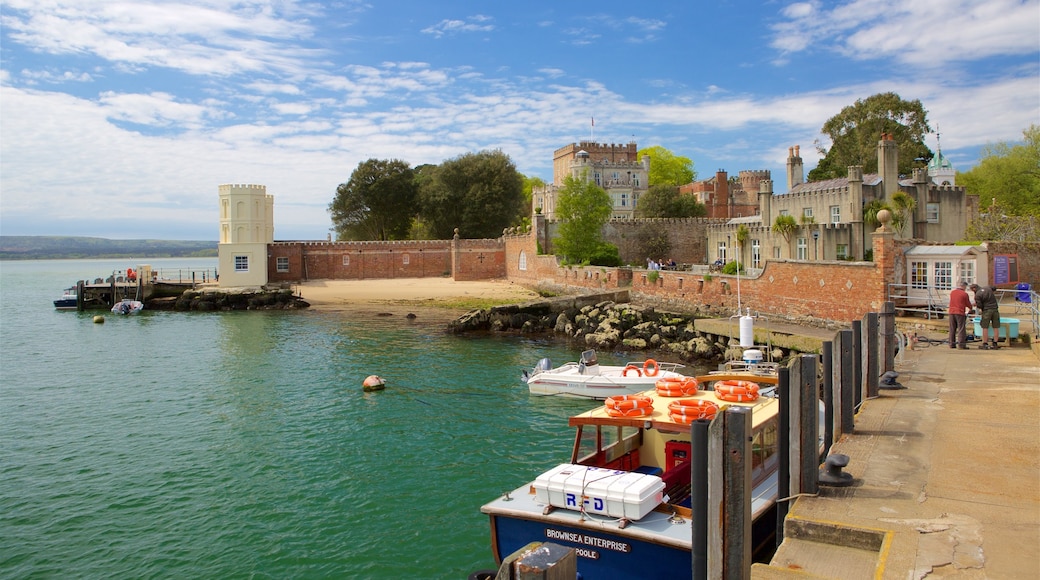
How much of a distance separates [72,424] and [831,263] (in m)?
24.6

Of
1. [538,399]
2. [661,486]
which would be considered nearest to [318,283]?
[538,399]

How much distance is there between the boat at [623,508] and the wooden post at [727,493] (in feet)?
0.80

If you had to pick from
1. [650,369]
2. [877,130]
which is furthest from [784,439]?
[877,130]

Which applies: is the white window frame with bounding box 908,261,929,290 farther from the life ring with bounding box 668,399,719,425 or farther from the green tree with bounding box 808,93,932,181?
the green tree with bounding box 808,93,932,181

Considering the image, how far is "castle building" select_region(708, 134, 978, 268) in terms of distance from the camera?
38.5 m

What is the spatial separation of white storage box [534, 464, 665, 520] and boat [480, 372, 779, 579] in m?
0.01

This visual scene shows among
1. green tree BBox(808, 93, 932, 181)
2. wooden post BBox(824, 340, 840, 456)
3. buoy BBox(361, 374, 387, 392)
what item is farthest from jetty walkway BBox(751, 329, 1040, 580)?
green tree BBox(808, 93, 932, 181)

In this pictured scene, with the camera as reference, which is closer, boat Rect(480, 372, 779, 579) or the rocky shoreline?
boat Rect(480, 372, 779, 579)

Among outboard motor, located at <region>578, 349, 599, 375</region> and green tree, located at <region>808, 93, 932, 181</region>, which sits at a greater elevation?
green tree, located at <region>808, 93, 932, 181</region>

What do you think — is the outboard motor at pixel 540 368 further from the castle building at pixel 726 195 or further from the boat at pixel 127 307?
the castle building at pixel 726 195

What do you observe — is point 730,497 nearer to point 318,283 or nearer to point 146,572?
point 146,572

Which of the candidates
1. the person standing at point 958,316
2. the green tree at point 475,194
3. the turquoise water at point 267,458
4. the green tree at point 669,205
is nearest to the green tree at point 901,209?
the turquoise water at point 267,458

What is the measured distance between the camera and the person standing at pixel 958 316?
17.3 m

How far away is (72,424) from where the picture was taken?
19.8m
